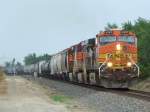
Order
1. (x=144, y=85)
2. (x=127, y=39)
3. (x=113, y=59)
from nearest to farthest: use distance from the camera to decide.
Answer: (x=113, y=59), (x=127, y=39), (x=144, y=85)

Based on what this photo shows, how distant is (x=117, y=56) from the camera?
111 ft

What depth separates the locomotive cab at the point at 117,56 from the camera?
3325 cm

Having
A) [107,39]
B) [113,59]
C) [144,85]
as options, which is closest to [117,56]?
[113,59]

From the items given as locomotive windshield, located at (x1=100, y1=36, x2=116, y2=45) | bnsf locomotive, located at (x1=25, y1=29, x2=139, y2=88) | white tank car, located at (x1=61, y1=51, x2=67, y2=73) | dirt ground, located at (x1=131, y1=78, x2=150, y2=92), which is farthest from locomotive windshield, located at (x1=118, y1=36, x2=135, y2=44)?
white tank car, located at (x1=61, y1=51, x2=67, y2=73)

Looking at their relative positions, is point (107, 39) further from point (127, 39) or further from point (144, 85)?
point (144, 85)

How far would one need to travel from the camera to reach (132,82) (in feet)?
110

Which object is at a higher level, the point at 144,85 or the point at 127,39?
the point at 127,39

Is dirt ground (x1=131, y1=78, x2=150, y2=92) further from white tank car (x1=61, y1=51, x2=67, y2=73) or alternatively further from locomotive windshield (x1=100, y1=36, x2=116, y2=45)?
Answer: white tank car (x1=61, y1=51, x2=67, y2=73)

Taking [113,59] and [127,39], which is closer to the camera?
[113,59]

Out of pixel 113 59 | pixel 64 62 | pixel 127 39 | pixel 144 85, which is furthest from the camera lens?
pixel 64 62

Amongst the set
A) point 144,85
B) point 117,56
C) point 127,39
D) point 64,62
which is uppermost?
point 127,39

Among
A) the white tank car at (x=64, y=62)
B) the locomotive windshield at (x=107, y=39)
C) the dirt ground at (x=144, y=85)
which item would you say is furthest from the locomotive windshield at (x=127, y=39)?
the white tank car at (x=64, y=62)

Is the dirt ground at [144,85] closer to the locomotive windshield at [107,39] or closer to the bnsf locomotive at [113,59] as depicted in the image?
the bnsf locomotive at [113,59]

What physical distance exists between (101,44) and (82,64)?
276 inches
